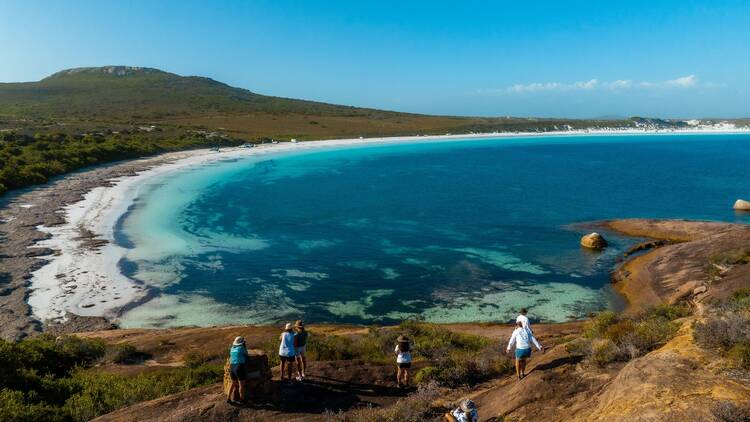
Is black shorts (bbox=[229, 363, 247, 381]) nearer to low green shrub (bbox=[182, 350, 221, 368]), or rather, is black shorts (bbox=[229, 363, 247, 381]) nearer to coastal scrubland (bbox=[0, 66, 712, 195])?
low green shrub (bbox=[182, 350, 221, 368])

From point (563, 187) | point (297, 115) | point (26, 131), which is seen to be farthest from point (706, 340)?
point (297, 115)

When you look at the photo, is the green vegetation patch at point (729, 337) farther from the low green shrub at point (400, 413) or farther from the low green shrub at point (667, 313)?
the low green shrub at point (400, 413)

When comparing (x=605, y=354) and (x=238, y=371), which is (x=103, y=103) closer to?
(x=238, y=371)

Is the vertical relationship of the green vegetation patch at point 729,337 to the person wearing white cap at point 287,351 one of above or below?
above

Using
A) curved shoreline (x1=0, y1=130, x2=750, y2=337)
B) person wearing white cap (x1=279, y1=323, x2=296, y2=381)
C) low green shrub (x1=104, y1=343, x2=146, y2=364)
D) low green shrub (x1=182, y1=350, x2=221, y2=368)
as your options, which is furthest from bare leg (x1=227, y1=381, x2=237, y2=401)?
curved shoreline (x1=0, y1=130, x2=750, y2=337)

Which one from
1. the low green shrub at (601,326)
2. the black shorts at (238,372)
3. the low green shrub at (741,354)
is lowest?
the low green shrub at (601,326)

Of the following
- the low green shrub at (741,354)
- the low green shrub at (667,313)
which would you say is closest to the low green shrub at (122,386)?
the low green shrub at (741,354)

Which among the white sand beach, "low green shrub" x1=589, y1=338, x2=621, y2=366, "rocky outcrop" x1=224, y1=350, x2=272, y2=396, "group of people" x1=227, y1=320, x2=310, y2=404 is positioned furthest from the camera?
the white sand beach
